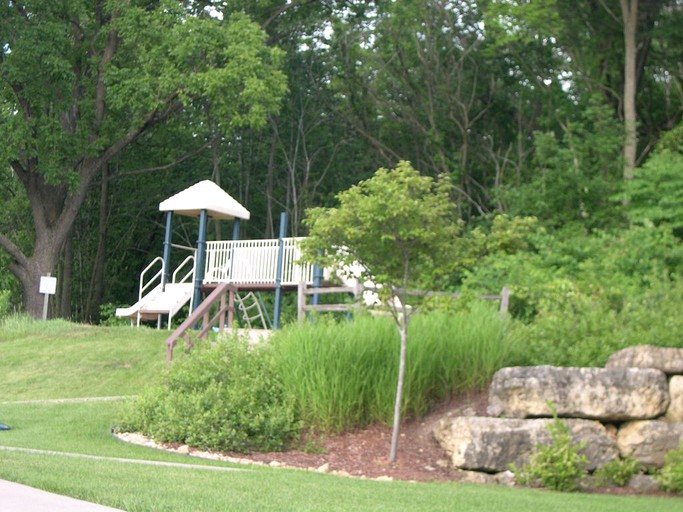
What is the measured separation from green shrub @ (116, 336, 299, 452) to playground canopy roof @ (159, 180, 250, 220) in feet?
33.1

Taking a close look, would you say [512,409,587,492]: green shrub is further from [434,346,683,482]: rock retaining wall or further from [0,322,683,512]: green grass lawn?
[0,322,683,512]: green grass lawn

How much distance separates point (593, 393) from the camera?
1138cm

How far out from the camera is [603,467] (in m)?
10.9

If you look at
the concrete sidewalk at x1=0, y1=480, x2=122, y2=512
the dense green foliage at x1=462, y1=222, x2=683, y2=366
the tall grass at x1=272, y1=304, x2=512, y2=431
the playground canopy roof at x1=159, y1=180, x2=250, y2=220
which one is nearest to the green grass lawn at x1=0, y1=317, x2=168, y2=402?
the playground canopy roof at x1=159, y1=180, x2=250, y2=220

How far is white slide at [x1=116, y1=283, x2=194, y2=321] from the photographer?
78.6ft

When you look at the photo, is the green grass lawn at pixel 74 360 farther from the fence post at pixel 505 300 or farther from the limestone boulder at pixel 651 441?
the limestone boulder at pixel 651 441

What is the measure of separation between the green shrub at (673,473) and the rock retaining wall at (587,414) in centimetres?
68

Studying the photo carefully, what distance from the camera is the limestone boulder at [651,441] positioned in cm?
1112

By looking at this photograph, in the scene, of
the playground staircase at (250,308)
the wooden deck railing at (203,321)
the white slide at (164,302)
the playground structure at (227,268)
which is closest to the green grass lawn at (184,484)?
the wooden deck railing at (203,321)

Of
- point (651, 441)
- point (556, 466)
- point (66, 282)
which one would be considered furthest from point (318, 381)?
point (66, 282)

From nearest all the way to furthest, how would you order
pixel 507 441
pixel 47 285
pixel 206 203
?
pixel 507 441 → pixel 47 285 → pixel 206 203

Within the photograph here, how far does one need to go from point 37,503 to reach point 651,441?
24.4 ft

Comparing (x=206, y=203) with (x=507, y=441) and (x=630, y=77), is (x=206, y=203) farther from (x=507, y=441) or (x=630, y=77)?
(x=507, y=441)

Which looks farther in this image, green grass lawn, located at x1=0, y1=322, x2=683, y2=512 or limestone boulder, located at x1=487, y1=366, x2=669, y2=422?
limestone boulder, located at x1=487, y1=366, x2=669, y2=422
